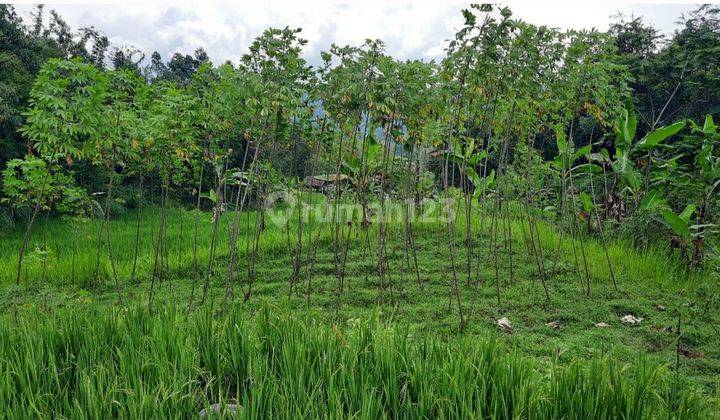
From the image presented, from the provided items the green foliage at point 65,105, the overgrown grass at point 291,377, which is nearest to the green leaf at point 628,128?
the overgrown grass at point 291,377

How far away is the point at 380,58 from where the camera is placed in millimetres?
4523

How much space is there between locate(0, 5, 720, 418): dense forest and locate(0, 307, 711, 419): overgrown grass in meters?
0.01

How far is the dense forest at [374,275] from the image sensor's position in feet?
7.07

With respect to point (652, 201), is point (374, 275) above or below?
below

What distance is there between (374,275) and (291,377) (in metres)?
4.44

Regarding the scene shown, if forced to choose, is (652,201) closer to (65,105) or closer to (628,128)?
(628,128)

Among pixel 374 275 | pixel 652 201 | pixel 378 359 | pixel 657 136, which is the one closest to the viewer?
pixel 378 359

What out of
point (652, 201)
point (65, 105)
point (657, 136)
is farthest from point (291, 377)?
point (657, 136)

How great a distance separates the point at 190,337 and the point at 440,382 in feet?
4.61

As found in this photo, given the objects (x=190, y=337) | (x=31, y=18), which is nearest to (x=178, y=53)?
(x=31, y=18)

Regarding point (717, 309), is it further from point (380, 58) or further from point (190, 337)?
point (190, 337)

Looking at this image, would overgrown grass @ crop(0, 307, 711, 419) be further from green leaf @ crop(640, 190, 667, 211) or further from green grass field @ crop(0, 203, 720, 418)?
green leaf @ crop(640, 190, 667, 211)

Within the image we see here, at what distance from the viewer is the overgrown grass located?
1989mm

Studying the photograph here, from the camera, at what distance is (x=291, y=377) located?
223cm
